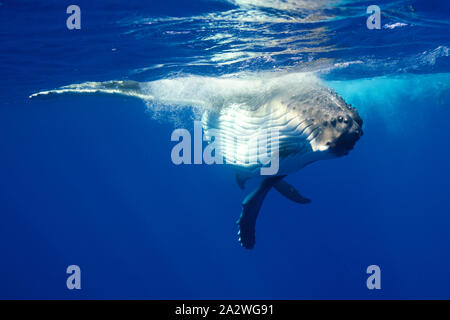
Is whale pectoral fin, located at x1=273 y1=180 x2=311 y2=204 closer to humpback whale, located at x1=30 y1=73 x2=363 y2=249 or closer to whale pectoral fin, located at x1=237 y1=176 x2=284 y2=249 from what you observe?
humpback whale, located at x1=30 y1=73 x2=363 y2=249

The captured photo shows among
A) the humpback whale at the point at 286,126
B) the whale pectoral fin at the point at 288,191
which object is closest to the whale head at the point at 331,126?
the humpback whale at the point at 286,126

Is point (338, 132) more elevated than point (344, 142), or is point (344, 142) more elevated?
point (338, 132)

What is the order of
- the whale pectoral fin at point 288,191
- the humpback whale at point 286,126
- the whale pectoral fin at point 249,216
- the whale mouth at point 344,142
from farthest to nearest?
the whale pectoral fin at point 288,191 → the whale pectoral fin at point 249,216 → the humpback whale at point 286,126 → the whale mouth at point 344,142

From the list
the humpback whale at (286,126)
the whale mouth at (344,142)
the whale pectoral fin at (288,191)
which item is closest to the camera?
the whale mouth at (344,142)

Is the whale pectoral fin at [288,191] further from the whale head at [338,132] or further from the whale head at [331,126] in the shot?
the whale head at [338,132]

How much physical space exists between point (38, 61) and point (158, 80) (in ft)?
16.9

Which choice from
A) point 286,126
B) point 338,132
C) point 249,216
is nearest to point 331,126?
point 338,132

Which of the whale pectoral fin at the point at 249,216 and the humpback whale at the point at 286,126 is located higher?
the humpback whale at the point at 286,126

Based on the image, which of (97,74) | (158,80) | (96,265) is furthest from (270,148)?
(96,265)

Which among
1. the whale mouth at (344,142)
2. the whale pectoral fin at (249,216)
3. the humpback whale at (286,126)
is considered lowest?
the whale pectoral fin at (249,216)

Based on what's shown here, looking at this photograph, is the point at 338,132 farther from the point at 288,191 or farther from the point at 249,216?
the point at 288,191

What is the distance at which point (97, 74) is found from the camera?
1691cm

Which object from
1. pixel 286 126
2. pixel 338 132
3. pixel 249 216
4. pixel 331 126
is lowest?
pixel 249 216

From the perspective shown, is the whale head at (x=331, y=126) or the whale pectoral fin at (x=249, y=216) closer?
the whale head at (x=331, y=126)
